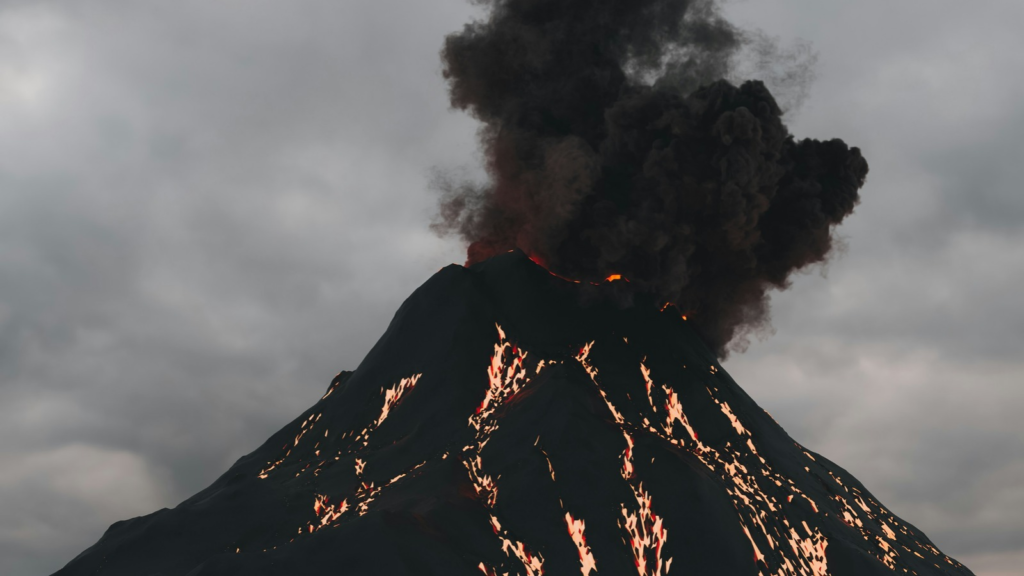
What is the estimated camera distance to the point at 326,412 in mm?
70125

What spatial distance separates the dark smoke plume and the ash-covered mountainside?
3733 mm

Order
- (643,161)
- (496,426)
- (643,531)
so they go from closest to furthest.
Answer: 1. (643,531)
2. (496,426)
3. (643,161)

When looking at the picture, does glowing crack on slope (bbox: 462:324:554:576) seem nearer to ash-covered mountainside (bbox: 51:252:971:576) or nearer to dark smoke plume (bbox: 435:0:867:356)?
ash-covered mountainside (bbox: 51:252:971:576)

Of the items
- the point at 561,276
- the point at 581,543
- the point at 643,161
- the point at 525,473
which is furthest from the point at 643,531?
the point at 643,161

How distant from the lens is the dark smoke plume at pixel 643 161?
6756 cm

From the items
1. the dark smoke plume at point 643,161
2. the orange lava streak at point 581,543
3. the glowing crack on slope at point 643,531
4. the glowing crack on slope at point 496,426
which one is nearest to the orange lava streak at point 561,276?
the dark smoke plume at point 643,161

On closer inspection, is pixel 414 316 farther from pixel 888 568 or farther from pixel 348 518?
pixel 888 568

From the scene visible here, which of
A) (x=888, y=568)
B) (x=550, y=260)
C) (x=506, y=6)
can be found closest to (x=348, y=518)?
(x=550, y=260)

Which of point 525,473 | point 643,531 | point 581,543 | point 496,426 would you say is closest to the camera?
point 581,543

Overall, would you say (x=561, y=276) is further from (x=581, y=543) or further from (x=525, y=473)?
(x=581, y=543)

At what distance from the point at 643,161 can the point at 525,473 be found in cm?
2190

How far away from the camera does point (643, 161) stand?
6994 cm

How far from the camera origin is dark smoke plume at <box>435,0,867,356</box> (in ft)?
222

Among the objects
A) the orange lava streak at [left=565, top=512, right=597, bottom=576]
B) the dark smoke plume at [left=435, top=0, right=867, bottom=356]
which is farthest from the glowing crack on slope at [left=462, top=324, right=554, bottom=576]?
the dark smoke plume at [left=435, top=0, right=867, bottom=356]
